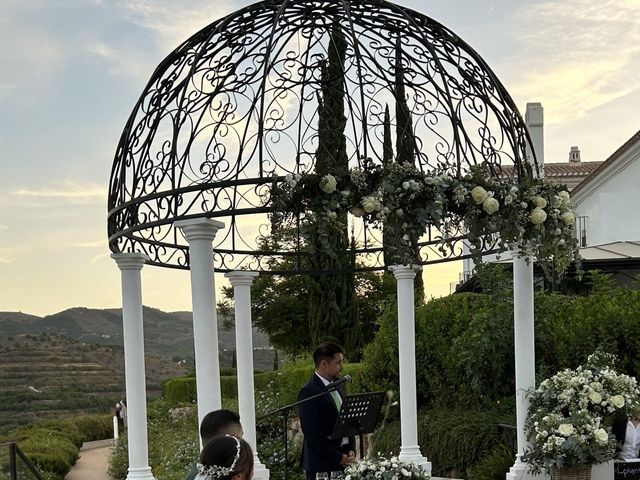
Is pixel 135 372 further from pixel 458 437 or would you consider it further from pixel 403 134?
pixel 458 437

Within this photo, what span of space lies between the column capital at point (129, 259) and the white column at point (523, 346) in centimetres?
361

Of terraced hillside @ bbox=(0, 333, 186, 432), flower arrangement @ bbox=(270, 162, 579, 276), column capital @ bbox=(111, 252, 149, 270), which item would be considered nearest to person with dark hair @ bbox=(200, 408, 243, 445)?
flower arrangement @ bbox=(270, 162, 579, 276)

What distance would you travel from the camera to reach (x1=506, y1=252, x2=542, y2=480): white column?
27.6ft

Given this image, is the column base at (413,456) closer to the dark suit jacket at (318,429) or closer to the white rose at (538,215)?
the dark suit jacket at (318,429)

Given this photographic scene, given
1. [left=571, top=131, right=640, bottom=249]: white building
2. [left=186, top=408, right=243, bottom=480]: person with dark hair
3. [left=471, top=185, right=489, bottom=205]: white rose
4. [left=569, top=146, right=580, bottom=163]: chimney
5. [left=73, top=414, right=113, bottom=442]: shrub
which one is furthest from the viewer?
[left=569, top=146, right=580, bottom=163]: chimney

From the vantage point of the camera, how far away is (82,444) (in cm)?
2686

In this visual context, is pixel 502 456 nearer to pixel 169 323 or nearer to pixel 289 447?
pixel 289 447

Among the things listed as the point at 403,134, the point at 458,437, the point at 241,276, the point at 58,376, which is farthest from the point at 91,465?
the point at 58,376

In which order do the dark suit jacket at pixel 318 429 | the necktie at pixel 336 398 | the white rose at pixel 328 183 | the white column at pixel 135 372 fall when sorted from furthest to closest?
1. the white column at pixel 135 372
2. the necktie at pixel 336 398
3. the dark suit jacket at pixel 318 429
4. the white rose at pixel 328 183

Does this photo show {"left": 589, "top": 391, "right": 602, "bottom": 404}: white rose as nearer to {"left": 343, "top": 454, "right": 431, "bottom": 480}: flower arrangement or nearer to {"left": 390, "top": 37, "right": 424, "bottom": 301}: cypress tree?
{"left": 343, "top": 454, "right": 431, "bottom": 480}: flower arrangement

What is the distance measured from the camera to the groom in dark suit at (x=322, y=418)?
6.72 meters

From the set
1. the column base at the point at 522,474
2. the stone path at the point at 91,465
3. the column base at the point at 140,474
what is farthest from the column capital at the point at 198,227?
the stone path at the point at 91,465

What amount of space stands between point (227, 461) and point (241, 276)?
6.28 metres

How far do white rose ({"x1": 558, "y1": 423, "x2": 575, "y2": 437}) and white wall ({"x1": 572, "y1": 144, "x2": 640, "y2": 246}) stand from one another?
16.7 metres
